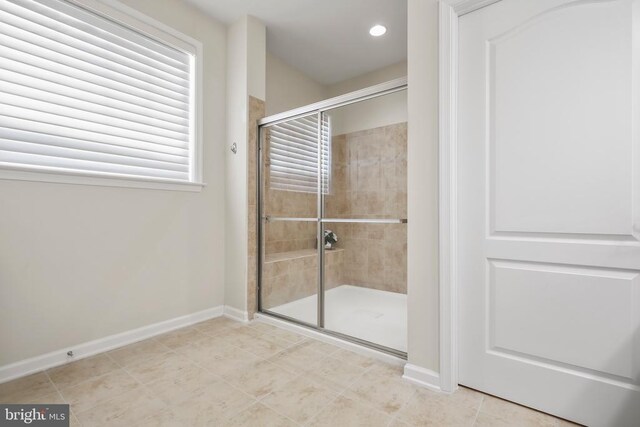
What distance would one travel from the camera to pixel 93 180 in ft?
6.63

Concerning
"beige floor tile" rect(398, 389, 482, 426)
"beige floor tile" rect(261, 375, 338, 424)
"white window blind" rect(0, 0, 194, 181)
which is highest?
"white window blind" rect(0, 0, 194, 181)

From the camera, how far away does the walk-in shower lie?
7.90ft

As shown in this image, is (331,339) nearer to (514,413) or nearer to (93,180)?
(514,413)

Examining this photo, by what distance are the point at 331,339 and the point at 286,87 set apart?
2.90 meters

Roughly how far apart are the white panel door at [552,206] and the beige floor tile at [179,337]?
1.86 m

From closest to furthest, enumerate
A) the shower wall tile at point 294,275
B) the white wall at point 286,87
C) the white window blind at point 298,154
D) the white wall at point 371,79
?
1. the white window blind at point 298,154
2. the shower wall tile at point 294,275
3. the white wall at point 286,87
4. the white wall at point 371,79

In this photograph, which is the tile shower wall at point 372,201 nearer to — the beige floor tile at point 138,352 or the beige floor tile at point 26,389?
the beige floor tile at point 138,352

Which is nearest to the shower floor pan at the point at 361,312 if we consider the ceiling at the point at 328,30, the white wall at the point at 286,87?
the white wall at the point at 286,87

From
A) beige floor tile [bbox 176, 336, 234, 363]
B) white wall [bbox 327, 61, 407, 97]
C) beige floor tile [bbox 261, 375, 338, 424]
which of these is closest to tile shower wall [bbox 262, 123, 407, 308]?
beige floor tile [bbox 176, 336, 234, 363]

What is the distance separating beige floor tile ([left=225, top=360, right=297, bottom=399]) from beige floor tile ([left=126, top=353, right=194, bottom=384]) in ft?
1.15

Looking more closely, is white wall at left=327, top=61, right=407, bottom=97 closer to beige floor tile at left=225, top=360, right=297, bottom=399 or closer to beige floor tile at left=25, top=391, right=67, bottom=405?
beige floor tile at left=225, top=360, right=297, bottom=399

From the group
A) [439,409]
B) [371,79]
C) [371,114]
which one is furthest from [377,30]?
[439,409]

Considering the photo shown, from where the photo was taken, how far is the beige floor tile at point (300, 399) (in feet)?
4.71

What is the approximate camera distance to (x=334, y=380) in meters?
1.72
